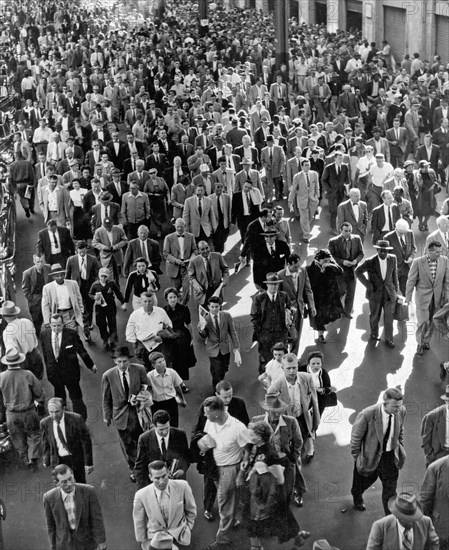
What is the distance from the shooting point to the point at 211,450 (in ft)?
25.7

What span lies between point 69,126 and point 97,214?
668cm

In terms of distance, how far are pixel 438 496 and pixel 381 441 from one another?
0.84m

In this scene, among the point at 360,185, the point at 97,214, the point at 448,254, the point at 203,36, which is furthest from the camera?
the point at 203,36

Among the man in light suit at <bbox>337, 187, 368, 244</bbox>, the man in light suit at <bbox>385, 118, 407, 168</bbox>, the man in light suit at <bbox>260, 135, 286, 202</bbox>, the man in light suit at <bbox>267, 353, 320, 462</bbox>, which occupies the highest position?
the man in light suit at <bbox>385, 118, 407, 168</bbox>

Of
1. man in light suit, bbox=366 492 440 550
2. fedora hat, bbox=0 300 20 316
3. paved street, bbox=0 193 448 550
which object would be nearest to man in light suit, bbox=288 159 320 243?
paved street, bbox=0 193 448 550

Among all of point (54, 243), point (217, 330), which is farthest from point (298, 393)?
point (54, 243)

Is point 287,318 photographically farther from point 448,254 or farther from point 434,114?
point 434,114

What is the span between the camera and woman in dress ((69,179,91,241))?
48.5ft

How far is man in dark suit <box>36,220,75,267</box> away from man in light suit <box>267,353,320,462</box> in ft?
18.2

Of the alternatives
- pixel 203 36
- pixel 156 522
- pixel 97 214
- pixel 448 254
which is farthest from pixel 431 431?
pixel 203 36

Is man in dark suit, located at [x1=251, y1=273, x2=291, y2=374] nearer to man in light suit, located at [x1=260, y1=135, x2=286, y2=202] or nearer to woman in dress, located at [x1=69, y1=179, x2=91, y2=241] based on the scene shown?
woman in dress, located at [x1=69, y1=179, x2=91, y2=241]

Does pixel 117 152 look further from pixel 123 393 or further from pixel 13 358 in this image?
pixel 123 393

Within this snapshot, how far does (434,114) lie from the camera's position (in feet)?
66.0

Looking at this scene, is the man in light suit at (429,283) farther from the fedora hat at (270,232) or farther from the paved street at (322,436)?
the fedora hat at (270,232)
